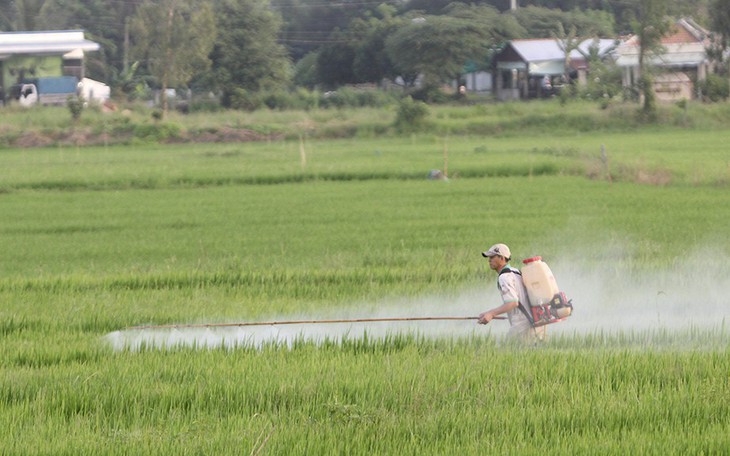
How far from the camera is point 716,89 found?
50000 millimetres

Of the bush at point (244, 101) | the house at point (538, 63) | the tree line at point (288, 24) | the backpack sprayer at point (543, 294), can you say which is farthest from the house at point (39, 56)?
the backpack sprayer at point (543, 294)

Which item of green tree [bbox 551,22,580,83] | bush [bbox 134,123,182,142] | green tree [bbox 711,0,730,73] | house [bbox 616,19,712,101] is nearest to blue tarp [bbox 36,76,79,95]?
bush [bbox 134,123,182,142]

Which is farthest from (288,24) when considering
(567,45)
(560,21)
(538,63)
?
(567,45)

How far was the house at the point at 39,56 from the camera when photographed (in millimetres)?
61875

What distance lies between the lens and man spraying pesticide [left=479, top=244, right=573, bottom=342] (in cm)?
783

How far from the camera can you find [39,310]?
10.4 meters

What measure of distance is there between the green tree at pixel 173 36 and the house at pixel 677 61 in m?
20.9

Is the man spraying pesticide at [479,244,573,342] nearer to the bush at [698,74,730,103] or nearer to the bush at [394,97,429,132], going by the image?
the bush at [394,97,429,132]

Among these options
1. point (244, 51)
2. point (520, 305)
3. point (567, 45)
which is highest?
point (244, 51)

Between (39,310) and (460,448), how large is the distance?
604 cm

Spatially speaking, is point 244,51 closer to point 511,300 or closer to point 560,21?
point 560,21

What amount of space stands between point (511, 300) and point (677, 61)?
5522cm

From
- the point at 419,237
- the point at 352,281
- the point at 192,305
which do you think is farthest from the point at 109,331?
the point at 419,237

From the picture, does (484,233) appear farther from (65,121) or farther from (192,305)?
(65,121)
